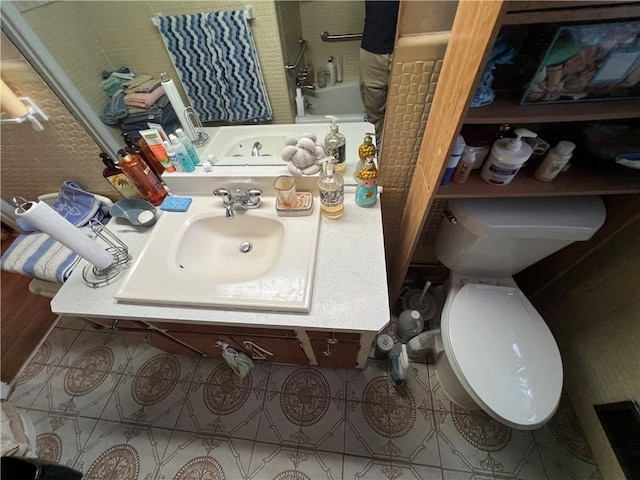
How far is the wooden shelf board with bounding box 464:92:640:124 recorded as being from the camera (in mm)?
528

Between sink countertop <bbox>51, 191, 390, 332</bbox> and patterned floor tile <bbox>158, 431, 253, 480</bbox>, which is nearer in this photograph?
sink countertop <bbox>51, 191, 390, 332</bbox>

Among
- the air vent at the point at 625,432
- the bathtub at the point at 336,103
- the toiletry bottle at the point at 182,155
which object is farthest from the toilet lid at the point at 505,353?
the toiletry bottle at the point at 182,155

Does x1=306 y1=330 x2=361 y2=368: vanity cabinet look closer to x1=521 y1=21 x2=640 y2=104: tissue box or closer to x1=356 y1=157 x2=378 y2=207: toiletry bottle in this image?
x1=356 y1=157 x2=378 y2=207: toiletry bottle

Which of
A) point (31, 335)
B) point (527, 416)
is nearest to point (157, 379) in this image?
point (31, 335)

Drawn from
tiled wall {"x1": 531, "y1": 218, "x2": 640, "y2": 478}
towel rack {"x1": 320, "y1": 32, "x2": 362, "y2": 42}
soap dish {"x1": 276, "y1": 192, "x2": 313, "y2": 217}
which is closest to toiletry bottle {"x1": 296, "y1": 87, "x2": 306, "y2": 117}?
towel rack {"x1": 320, "y1": 32, "x2": 362, "y2": 42}

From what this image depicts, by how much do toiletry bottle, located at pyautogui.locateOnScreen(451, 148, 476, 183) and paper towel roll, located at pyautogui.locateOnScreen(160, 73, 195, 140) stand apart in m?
0.87

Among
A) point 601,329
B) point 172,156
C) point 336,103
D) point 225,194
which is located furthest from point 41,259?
point 601,329

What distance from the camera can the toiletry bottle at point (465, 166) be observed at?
0.68m

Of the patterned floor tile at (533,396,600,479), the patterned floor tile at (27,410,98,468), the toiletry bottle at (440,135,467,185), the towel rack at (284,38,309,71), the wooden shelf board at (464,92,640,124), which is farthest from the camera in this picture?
the patterned floor tile at (27,410,98,468)

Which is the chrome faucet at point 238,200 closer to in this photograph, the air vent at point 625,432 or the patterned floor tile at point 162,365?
the patterned floor tile at point 162,365

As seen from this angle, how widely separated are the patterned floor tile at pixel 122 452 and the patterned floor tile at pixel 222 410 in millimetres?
118

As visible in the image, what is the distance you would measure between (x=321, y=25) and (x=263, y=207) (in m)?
0.56

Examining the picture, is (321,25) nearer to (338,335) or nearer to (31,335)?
(338,335)

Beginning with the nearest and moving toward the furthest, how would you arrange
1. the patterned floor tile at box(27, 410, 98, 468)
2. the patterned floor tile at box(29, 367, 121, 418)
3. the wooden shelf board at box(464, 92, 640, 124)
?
the wooden shelf board at box(464, 92, 640, 124)
the patterned floor tile at box(27, 410, 98, 468)
the patterned floor tile at box(29, 367, 121, 418)
